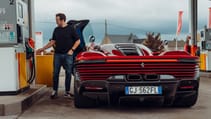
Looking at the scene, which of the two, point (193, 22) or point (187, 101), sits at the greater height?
point (193, 22)

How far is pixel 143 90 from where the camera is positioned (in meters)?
5.98

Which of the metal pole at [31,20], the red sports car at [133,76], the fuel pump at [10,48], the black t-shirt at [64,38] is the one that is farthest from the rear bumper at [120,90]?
the metal pole at [31,20]

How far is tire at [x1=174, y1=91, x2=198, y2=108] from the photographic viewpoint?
6584 mm

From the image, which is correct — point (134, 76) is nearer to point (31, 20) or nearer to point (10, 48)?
point (10, 48)

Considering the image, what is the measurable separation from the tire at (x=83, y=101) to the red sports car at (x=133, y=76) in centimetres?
30

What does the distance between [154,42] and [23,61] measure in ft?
175

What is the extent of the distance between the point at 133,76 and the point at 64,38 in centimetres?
214

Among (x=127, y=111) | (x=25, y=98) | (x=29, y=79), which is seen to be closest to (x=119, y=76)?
(x=127, y=111)

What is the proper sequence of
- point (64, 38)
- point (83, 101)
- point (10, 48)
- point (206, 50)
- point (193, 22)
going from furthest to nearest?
point (193, 22)
point (206, 50)
point (64, 38)
point (10, 48)
point (83, 101)

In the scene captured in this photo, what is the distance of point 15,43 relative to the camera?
7.02 metres

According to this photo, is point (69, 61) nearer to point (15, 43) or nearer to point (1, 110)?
point (15, 43)

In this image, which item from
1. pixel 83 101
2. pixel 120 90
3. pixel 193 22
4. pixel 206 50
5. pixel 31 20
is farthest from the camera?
pixel 193 22

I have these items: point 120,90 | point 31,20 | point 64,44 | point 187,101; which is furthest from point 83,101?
point 31,20

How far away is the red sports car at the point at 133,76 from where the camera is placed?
5.97 metres
